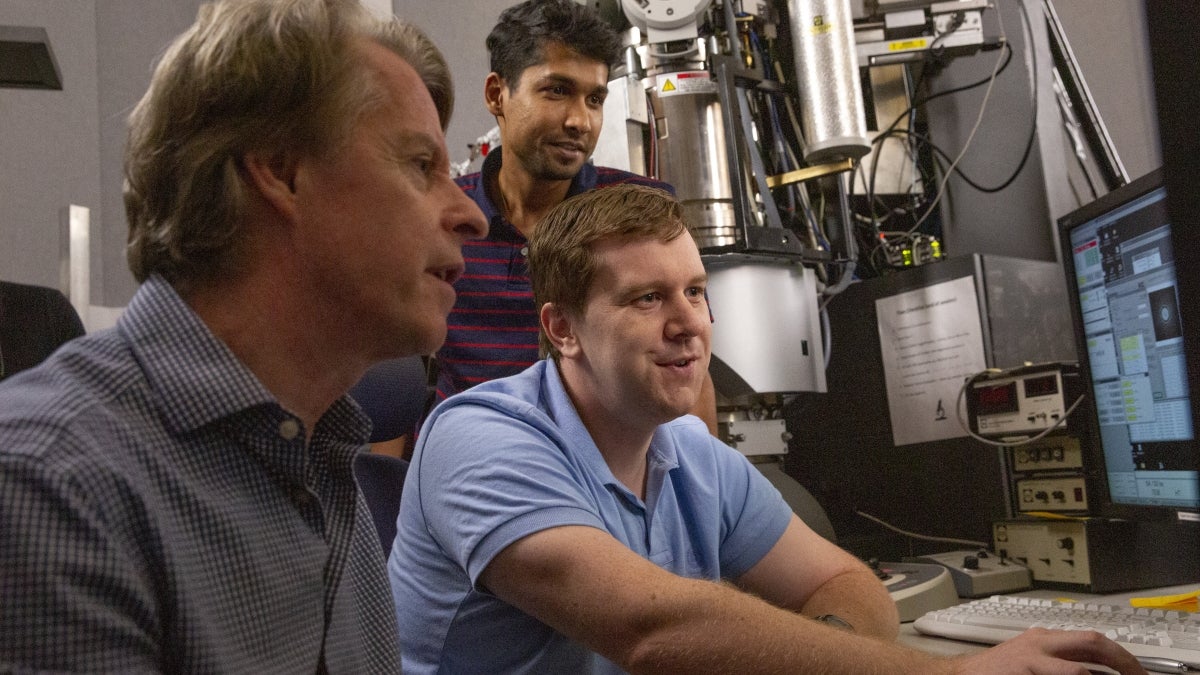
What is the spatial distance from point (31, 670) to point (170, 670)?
92 millimetres

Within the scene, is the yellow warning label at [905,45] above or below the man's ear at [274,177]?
above

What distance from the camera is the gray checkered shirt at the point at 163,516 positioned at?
1.68 feet

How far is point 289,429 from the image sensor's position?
67 centimetres

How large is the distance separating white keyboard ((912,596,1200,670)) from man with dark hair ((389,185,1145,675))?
103 mm

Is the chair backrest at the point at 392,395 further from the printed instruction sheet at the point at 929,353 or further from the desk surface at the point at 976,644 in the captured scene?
the printed instruction sheet at the point at 929,353

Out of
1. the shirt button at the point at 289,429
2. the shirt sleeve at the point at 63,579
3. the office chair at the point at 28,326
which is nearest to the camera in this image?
the shirt sleeve at the point at 63,579

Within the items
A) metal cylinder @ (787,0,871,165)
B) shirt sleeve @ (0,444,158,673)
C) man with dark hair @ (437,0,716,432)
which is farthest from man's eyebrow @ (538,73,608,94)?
shirt sleeve @ (0,444,158,673)

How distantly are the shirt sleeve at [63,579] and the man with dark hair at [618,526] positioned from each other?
479mm

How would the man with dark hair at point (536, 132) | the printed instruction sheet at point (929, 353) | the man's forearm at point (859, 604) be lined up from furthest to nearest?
the printed instruction sheet at point (929, 353) < the man with dark hair at point (536, 132) < the man's forearm at point (859, 604)

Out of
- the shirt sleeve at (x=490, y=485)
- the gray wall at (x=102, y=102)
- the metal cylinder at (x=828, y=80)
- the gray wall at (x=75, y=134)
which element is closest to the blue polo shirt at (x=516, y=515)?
the shirt sleeve at (x=490, y=485)

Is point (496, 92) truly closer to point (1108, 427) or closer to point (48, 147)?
point (1108, 427)

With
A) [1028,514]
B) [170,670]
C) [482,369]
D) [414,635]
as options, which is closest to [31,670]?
A: [170,670]

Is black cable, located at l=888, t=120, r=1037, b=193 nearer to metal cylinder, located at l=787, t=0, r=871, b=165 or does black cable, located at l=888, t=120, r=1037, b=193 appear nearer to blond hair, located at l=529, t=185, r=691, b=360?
metal cylinder, located at l=787, t=0, r=871, b=165

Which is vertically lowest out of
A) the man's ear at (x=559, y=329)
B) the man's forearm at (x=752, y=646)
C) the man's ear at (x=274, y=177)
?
the man's forearm at (x=752, y=646)
